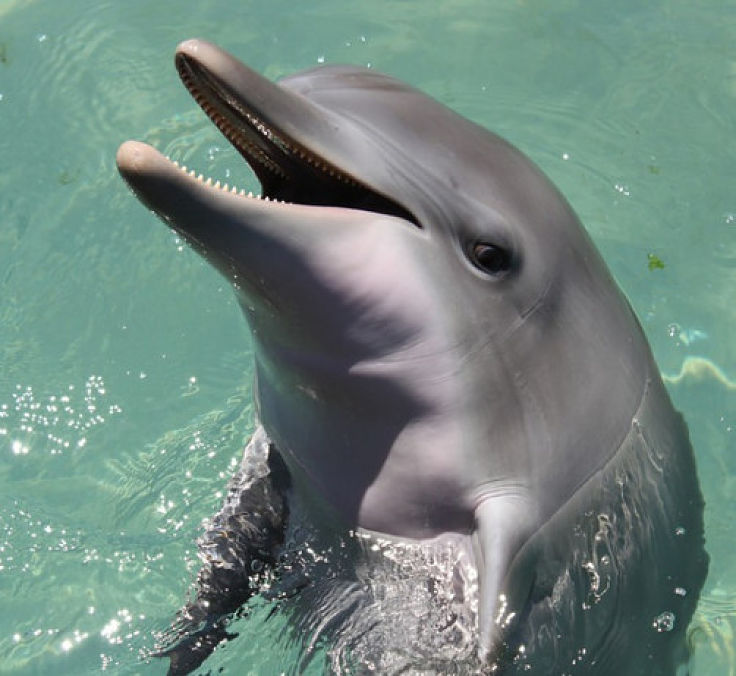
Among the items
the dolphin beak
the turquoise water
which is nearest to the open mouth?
the dolphin beak

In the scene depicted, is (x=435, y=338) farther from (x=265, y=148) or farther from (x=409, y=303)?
(x=265, y=148)

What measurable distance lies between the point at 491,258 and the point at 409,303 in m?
0.37

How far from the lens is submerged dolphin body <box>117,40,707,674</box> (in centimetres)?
383

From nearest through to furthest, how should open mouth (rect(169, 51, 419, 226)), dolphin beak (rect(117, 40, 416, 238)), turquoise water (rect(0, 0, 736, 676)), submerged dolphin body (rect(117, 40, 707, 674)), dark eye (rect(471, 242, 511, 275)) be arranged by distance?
dolphin beak (rect(117, 40, 416, 238))
open mouth (rect(169, 51, 419, 226))
submerged dolphin body (rect(117, 40, 707, 674))
dark eye (rect(471, 242, 511, 275))
turquoise water (rect(0, 0, 736, 676))

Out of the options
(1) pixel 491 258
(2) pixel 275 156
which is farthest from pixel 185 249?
(1) pixel 491 258

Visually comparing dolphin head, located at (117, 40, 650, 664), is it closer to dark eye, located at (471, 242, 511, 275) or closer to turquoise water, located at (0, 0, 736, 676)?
dark eye, located at (471, 242, 511, 275)

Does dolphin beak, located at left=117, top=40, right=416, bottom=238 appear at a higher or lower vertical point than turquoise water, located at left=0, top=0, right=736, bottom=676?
higher

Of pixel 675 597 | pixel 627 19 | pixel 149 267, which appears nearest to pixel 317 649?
pixel 675 597

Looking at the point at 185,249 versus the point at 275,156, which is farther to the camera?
the point at 185,249

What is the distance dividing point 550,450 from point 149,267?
4.27m

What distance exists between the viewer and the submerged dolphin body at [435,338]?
383 centimetres

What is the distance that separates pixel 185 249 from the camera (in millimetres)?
7969

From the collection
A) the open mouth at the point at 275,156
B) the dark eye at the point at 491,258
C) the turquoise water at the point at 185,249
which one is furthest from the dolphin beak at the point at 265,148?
the turquoise water at the point at 185,249

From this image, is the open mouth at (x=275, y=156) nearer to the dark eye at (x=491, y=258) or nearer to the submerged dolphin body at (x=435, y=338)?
the submerged dolphin body at (x=435, y=338)
